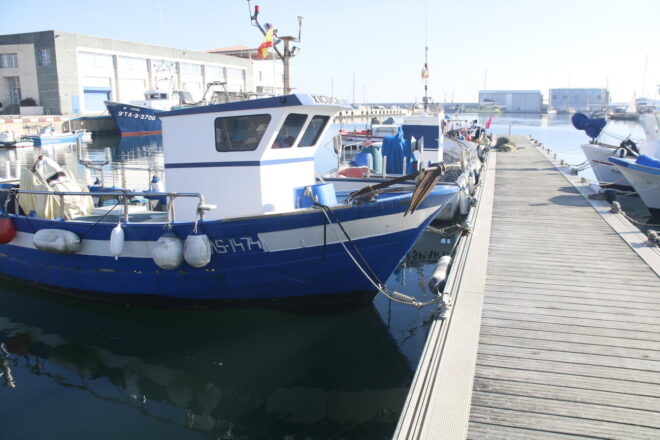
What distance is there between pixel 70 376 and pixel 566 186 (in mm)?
12307

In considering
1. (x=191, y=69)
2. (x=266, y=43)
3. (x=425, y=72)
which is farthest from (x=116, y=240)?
(x=191, y=69)

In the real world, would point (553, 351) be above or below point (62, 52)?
below

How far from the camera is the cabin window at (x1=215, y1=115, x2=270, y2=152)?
706 cm

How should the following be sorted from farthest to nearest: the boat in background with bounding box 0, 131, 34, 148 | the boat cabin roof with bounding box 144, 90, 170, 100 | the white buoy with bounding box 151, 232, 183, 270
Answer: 1. the boat cabin roof with bounding box 144, 90, 170, 100
2. the boat in background with bounding box 0, 131, 34, 148
3. the white buoy with bounding box 151, 232, 183, 270

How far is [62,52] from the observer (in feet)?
155

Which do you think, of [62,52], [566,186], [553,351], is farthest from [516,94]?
[553,351]

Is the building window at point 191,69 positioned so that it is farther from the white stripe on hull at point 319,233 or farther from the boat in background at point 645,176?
the white stripe on hull at point 319,233

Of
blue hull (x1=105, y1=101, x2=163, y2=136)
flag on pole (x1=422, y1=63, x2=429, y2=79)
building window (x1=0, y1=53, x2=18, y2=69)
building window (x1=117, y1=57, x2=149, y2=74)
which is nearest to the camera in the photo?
flag on pole (x1=422, y1=63, x2=429, y2=79)

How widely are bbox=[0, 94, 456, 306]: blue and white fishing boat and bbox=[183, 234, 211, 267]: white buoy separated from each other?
1 cm

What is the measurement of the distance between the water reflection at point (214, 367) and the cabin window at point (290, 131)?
2.50 metres

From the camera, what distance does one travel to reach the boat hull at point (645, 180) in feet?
43.3

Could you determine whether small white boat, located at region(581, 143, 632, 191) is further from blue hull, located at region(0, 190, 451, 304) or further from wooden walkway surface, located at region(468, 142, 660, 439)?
blue hull, located at region(0, 190, 451, 304)

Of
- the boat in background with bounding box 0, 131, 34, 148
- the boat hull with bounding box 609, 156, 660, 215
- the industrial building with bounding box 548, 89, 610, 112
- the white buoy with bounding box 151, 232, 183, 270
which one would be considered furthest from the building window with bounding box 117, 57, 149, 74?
the industrial building with bounding box 548, 89, 610, 112

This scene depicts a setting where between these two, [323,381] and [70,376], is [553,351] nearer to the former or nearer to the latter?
[323,381]
